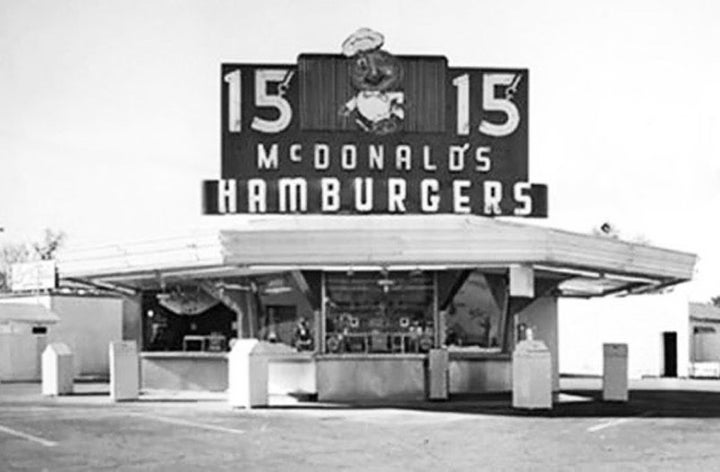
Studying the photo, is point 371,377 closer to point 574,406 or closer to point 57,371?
point 574,406

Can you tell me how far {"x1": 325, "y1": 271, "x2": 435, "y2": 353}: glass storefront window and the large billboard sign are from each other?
1508 millimetres

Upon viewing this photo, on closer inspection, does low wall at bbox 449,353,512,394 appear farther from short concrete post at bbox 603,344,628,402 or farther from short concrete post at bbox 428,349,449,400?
short concrete post at bbox 603,344,628,402

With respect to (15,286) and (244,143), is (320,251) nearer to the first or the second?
(244,143)

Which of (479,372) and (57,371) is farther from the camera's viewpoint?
(57,371)

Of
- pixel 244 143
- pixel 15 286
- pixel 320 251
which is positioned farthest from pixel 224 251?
pixel 15 286

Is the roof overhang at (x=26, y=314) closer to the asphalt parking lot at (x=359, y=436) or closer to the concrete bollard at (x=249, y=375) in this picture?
the asphalt parking lot at (x=359, y=436)

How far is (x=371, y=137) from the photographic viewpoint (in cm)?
2700

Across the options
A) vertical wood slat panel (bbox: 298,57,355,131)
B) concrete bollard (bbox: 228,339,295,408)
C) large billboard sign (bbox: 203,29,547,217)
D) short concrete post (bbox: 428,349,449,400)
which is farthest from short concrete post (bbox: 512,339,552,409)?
vertical wood slat panel (bbox: 298,57,355,131)

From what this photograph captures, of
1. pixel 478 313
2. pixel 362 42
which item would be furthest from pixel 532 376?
pixel 362 42

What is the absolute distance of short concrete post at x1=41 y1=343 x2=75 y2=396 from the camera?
1133 inches

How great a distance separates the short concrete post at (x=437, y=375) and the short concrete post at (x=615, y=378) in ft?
12.0

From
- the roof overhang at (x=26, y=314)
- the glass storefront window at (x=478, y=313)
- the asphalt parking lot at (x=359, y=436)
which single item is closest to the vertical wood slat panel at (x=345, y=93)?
the glass storefront window at (x=478, y=313)

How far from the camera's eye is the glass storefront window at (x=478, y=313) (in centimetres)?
2730

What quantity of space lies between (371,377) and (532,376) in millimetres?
4328
